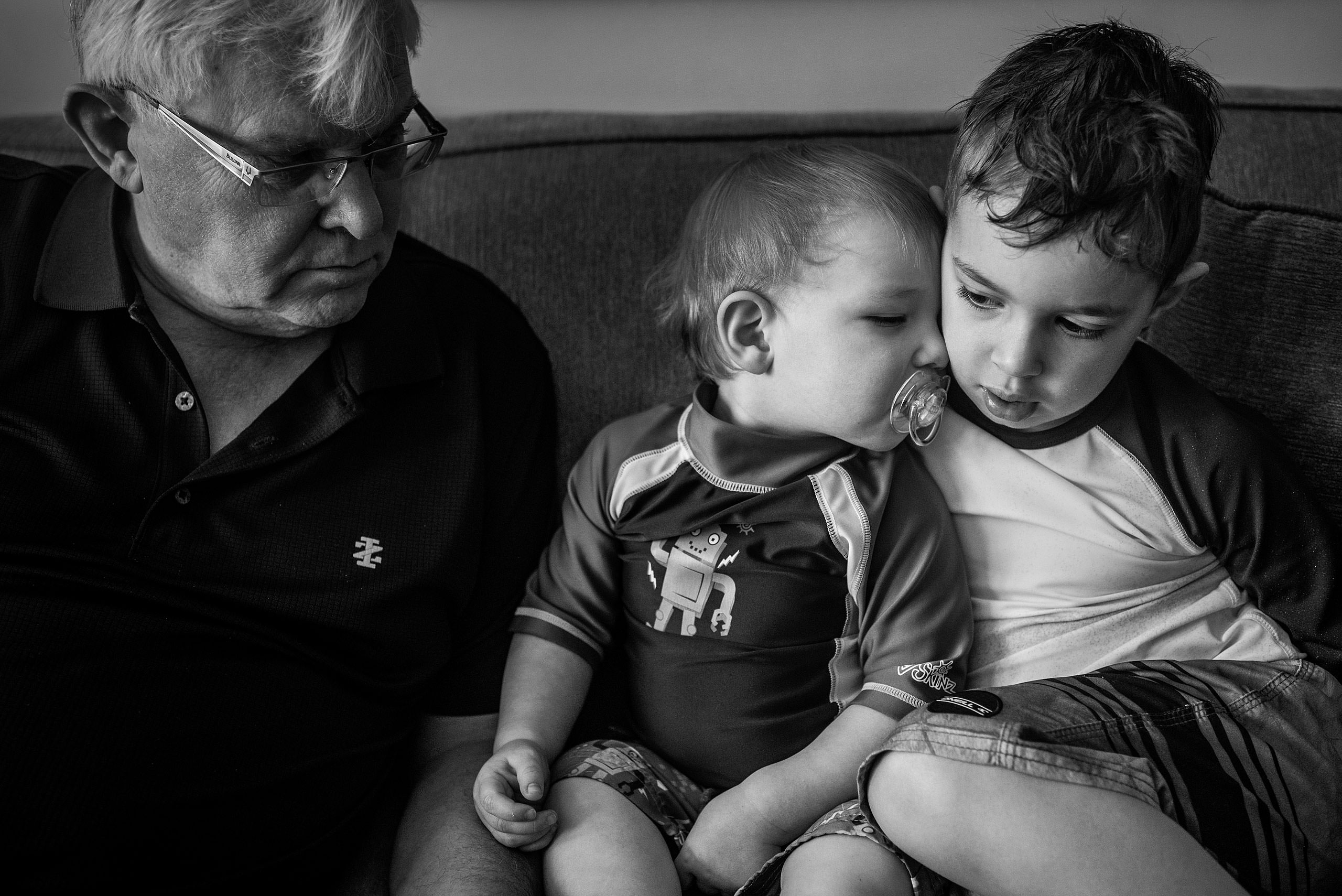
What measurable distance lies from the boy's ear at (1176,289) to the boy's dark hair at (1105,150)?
16 millimetres

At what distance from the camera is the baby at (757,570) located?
1.24 meters

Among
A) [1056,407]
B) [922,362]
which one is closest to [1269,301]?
[1056,407]

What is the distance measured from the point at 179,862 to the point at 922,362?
100cm

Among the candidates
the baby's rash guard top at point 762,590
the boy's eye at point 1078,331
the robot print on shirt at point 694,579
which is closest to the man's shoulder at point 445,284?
the baby's rash guard top at point 762,590

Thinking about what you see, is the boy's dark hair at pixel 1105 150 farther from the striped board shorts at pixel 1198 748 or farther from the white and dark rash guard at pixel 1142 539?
the striped board shorts at pixel 1198 748

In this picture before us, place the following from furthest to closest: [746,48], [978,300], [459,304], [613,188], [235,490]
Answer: [746,48] < [613,188] < [459,304] < [235,490] < [978,300]

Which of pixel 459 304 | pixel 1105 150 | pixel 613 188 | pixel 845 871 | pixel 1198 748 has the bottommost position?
pixel 845 871

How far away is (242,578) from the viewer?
127 centimetres

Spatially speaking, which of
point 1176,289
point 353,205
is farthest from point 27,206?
point 1176,289

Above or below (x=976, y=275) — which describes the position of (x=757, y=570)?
below

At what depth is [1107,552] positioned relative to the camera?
50.6 inches

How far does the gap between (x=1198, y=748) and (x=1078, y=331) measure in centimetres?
45

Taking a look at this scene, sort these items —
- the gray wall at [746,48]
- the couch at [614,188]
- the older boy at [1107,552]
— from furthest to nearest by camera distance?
1. the gray wall at [746,48]
2. the couch at [614,188]
3. the older boy at [1107,552]

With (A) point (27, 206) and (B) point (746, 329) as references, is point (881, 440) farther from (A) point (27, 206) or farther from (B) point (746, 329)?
(A) point (27, 206)
